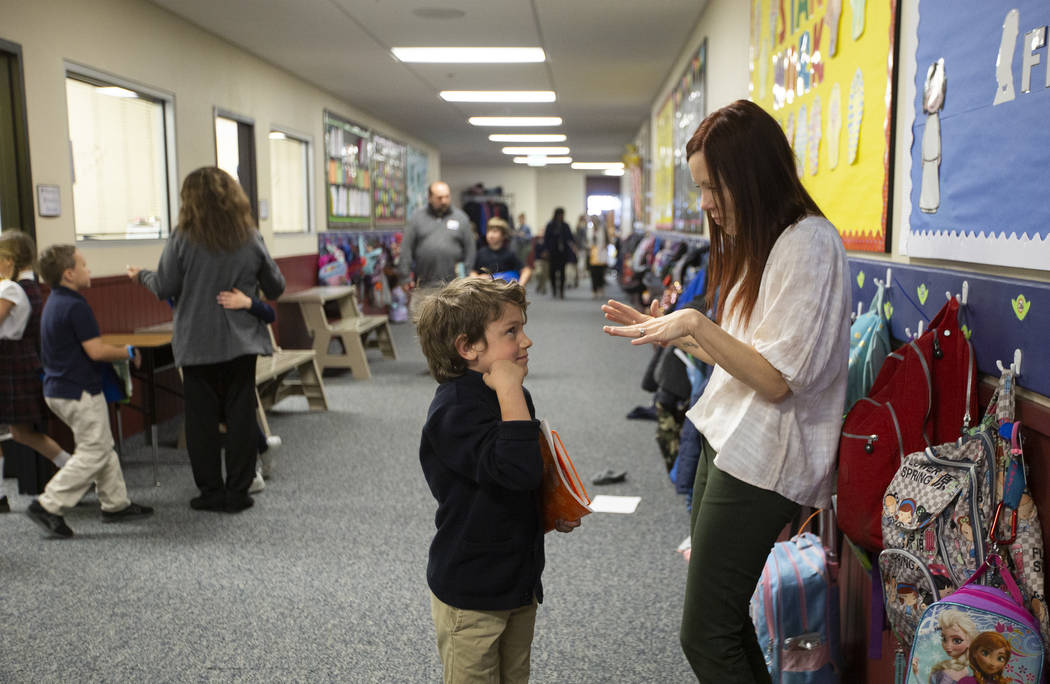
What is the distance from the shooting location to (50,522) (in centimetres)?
343

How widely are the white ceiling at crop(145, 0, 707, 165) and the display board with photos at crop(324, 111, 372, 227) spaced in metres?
0.35

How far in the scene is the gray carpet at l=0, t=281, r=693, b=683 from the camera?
8.14 ft

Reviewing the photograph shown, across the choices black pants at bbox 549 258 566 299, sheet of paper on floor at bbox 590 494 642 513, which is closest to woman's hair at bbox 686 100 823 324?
sheet of paper on floor at bbox 590 494 642 513

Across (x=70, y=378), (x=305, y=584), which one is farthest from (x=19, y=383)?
(x=305, y=584)

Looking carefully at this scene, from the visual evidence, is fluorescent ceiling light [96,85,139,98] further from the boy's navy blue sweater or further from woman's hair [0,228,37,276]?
the boy's navy blue sweater

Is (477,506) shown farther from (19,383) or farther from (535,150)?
(535,150)

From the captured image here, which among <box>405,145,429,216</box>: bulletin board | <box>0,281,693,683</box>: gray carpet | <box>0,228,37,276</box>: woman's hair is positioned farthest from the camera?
<box>405,145,429,216</box>: bulletin board

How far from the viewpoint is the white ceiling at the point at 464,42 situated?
5.86m

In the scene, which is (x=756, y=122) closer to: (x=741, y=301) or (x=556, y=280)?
(x=741, y=301)

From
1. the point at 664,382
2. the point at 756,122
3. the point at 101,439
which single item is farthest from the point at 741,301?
the point at 101,439

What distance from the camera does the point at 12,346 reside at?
12.1ft

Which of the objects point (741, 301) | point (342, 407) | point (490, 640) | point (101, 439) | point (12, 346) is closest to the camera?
point (490, 640)

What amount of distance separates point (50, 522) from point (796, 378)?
10.0 ft

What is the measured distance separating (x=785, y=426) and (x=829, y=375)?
12 centimetres
